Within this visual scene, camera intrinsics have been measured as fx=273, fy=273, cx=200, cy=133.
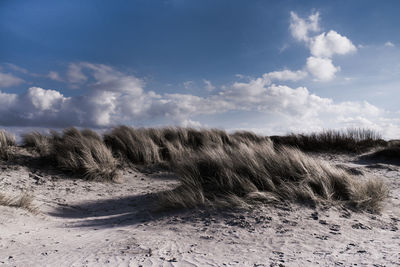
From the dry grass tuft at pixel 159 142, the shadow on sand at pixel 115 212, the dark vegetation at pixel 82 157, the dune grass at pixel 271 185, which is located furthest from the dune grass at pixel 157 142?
the dune grass at pixel 271 185

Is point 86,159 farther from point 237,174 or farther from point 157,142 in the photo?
point 237,174

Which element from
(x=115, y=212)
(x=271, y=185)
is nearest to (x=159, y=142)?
(x=115, y=212)

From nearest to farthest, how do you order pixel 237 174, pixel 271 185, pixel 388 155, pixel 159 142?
pixel 271 185, pixel 237 174, pixel 388 155, pixel 159 142

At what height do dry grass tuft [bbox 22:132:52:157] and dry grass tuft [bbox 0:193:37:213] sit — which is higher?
dry grass tuft [bbox 22:132:52:157]

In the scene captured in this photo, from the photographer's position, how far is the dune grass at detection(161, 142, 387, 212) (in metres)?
4.07

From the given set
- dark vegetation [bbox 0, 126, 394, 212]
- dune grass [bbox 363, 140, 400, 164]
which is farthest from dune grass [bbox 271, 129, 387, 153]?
dark vegetation [bbox 0, 126, 394, 212]

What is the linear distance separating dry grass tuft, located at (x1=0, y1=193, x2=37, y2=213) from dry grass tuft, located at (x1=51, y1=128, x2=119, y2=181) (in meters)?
2.35

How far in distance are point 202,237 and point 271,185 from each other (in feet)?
5.31

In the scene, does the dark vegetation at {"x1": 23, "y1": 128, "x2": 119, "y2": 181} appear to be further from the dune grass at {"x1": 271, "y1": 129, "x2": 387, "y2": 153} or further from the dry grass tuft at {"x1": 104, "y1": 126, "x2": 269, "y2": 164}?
the dune grass at {"x1": 271, "y1": 129, "x2": 387, "y2": 153}

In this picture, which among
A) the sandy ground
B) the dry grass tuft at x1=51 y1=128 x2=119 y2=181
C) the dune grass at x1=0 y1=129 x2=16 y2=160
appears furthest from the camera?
the dune grass at x1=0 y1=129 x2=16 y2=160

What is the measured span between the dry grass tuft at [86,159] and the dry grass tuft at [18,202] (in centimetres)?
235

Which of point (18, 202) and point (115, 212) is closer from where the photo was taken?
point (18, 202)

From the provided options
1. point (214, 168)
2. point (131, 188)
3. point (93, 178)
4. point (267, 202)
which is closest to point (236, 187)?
point (267, 202)

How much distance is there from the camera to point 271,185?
4270 mm
